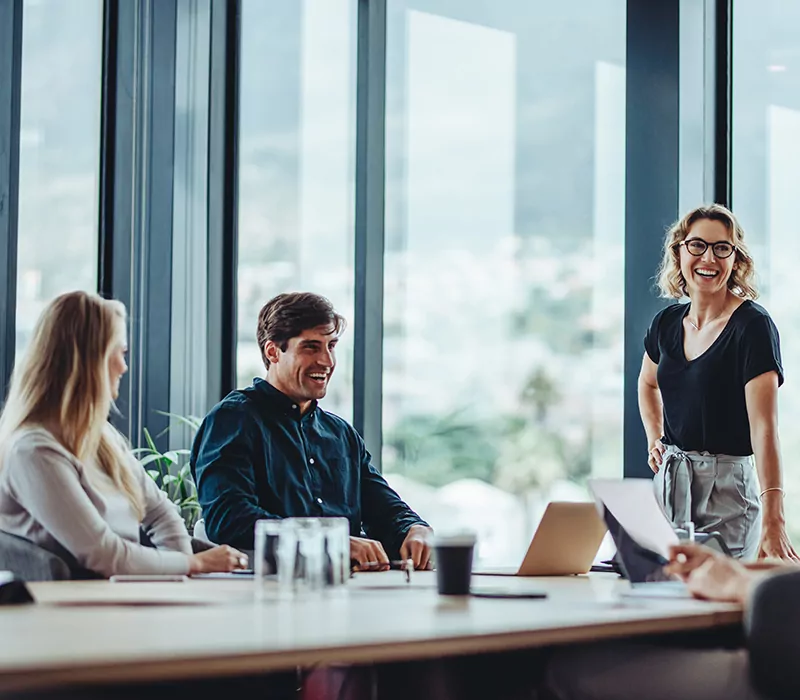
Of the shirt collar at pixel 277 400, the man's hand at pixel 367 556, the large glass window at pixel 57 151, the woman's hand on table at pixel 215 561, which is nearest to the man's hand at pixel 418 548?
the man's hand at pixel 367 556

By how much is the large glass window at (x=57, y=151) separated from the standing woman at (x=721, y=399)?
7.20 ft

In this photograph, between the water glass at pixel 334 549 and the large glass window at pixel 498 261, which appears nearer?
the water glass at pixel 334 549

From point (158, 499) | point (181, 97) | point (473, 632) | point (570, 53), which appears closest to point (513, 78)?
point (570, 53)

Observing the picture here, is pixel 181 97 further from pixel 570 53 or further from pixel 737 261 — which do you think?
pixel 737 261

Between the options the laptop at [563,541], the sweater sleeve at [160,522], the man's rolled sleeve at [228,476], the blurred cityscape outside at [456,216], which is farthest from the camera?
the blurred cityscape outside at [456,216]

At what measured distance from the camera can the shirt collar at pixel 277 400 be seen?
323cm

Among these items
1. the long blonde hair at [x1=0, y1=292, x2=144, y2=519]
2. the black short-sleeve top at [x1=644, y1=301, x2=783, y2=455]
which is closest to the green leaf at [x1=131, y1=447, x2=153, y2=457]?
the long blonde hair at [x1=0, y1=292, x2=144, y2=519]

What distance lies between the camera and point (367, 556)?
2.66 metres

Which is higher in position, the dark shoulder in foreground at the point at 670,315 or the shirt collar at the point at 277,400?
the dark shoulder in foreground at the point at 670,315

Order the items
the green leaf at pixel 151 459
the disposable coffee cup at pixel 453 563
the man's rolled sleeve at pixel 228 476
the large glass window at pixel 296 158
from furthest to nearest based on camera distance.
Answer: the large glass window at pixel 296 158, the green leaf at pixel 151 459, the man's rolled sleeve at pixel 228 476, the disposable coffee cup at pixel 453 563

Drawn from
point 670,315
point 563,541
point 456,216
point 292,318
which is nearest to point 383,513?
point 292,318

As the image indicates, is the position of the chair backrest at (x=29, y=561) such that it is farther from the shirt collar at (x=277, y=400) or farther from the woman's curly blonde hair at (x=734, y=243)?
the woman's curly blonde hair at (x=734, y=243)

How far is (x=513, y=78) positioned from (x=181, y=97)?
1647 millimetres

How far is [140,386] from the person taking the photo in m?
4.71
